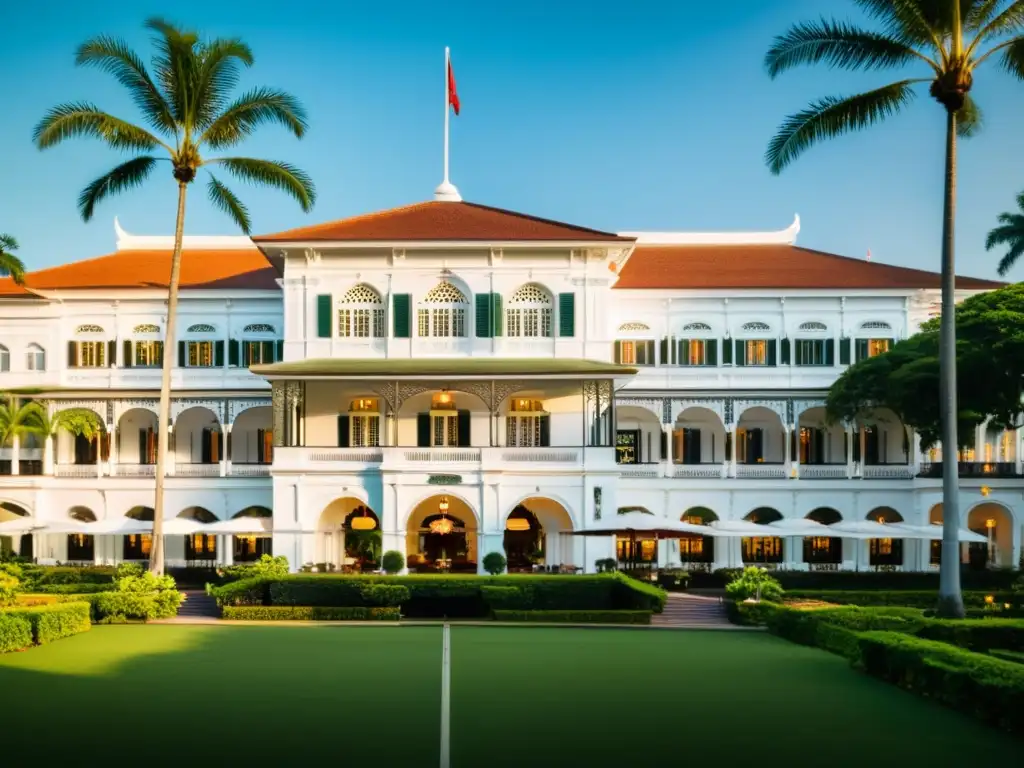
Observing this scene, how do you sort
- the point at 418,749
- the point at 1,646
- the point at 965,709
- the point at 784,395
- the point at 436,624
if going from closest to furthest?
the point at 418,749
the point at 965,709
the point at 1,646
the point at 436,624
the point at 784,395

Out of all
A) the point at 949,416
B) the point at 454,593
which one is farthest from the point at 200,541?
the point at 949,416

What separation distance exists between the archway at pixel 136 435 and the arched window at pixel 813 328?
90.3 ft

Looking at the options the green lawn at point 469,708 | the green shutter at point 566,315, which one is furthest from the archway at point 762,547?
the green lawn at point 469,708

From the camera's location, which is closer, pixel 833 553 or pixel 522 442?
pixel 522 442

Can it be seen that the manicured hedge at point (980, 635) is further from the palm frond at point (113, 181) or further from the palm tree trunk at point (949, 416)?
the palm frond at point (113, 181)

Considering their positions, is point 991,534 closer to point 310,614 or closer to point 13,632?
point 310,614

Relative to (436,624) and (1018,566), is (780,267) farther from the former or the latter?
(436,624)

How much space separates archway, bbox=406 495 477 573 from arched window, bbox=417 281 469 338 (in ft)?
20.6

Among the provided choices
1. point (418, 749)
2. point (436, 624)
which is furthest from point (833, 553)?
point (418, 749)

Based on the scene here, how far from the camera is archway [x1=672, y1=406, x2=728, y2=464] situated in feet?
170

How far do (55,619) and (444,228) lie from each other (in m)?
23.4

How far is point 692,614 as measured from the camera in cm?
3644

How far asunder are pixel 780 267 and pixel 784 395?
624 centimetres

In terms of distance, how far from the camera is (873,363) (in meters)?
46.2
